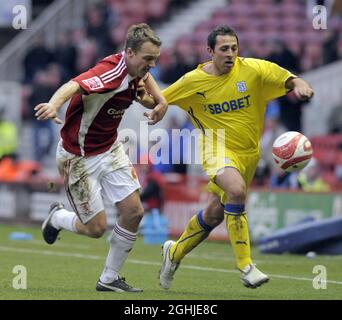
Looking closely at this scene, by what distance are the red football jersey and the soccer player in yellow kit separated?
Result: 75 centimetres

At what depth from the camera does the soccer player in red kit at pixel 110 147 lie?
9344mm

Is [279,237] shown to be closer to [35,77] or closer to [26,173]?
[26,173]

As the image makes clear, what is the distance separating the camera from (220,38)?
9805 mm

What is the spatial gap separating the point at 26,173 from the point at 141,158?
4036 millimetres

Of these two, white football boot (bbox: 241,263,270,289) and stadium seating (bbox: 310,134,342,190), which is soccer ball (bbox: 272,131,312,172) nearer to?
white football boot (bbox: 241,263,270,289)

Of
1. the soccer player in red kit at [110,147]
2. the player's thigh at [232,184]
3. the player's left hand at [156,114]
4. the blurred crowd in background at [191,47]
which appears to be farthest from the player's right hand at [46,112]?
the blurred crowd in background at [191,47]

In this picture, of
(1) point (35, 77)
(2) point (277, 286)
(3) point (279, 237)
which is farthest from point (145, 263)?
(1) point (35, 77)

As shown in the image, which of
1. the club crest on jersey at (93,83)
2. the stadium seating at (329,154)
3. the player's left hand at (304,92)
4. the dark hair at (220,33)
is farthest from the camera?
the stadium seating at (329,154)

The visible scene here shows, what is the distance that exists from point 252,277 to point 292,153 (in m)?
1.37

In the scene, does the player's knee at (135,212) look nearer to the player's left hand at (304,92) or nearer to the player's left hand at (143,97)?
the player's left hand at (143,97)

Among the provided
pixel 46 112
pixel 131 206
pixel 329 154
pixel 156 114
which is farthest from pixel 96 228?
pixel 329 154

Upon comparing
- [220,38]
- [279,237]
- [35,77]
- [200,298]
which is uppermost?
[35,77]

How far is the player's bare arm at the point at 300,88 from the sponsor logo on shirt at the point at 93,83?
1.70 metres

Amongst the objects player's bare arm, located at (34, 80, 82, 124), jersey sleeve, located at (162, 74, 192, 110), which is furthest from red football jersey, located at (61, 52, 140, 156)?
jersey sleeve, located at (162, 74, 192, 110)
